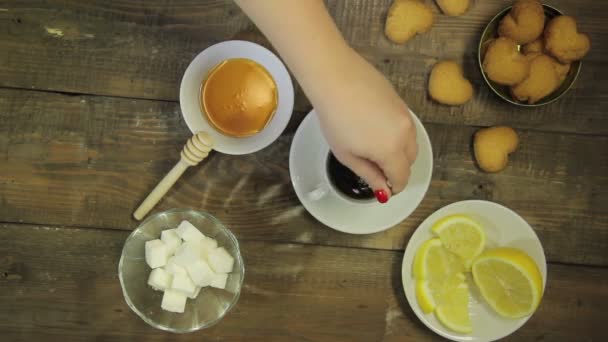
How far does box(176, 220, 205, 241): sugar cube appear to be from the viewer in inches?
42.9

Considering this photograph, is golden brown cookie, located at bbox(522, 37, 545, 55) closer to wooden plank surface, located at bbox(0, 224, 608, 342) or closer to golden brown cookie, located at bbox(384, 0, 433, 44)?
golden brown cookie, located at bbox(384, 0, 433, 44)

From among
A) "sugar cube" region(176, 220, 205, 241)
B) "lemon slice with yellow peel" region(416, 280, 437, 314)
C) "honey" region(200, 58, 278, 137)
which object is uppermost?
"honey" region(200, 58, 278, 137)

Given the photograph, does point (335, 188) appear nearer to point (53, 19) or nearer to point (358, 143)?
point (358, 143)

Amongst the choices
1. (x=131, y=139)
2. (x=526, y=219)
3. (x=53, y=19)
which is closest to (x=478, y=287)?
(x=526, y=219)

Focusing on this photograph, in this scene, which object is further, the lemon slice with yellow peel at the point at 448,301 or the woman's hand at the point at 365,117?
the lemon slice with yellow peel at the point at 448,301

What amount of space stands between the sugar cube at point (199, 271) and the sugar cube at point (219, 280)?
1cm

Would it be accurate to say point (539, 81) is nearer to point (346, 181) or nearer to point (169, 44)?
point (346, 181)

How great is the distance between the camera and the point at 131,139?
118 cm

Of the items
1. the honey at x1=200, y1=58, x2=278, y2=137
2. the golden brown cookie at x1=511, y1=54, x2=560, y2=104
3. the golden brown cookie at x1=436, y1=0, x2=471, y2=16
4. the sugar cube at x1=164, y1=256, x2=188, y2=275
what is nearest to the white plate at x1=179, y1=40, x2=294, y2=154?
the honey at x1=200, y1=58, x2=278, y2=137

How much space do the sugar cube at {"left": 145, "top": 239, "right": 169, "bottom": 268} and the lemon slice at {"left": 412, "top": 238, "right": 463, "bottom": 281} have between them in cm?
48

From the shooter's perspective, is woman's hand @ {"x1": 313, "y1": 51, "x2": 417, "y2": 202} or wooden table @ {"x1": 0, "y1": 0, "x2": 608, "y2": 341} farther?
wooden table @ {"x1": 0, "y1": 0, "x2": 608, "y2": 341}

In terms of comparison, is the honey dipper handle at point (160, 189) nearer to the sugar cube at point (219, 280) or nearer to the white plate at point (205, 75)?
the white plate at point (205, 75)

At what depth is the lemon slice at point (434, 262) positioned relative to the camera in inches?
44.6

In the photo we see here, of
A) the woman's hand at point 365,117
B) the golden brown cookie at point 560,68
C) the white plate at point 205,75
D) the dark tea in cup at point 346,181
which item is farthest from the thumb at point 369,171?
the golden brown cookie at point 560,68
